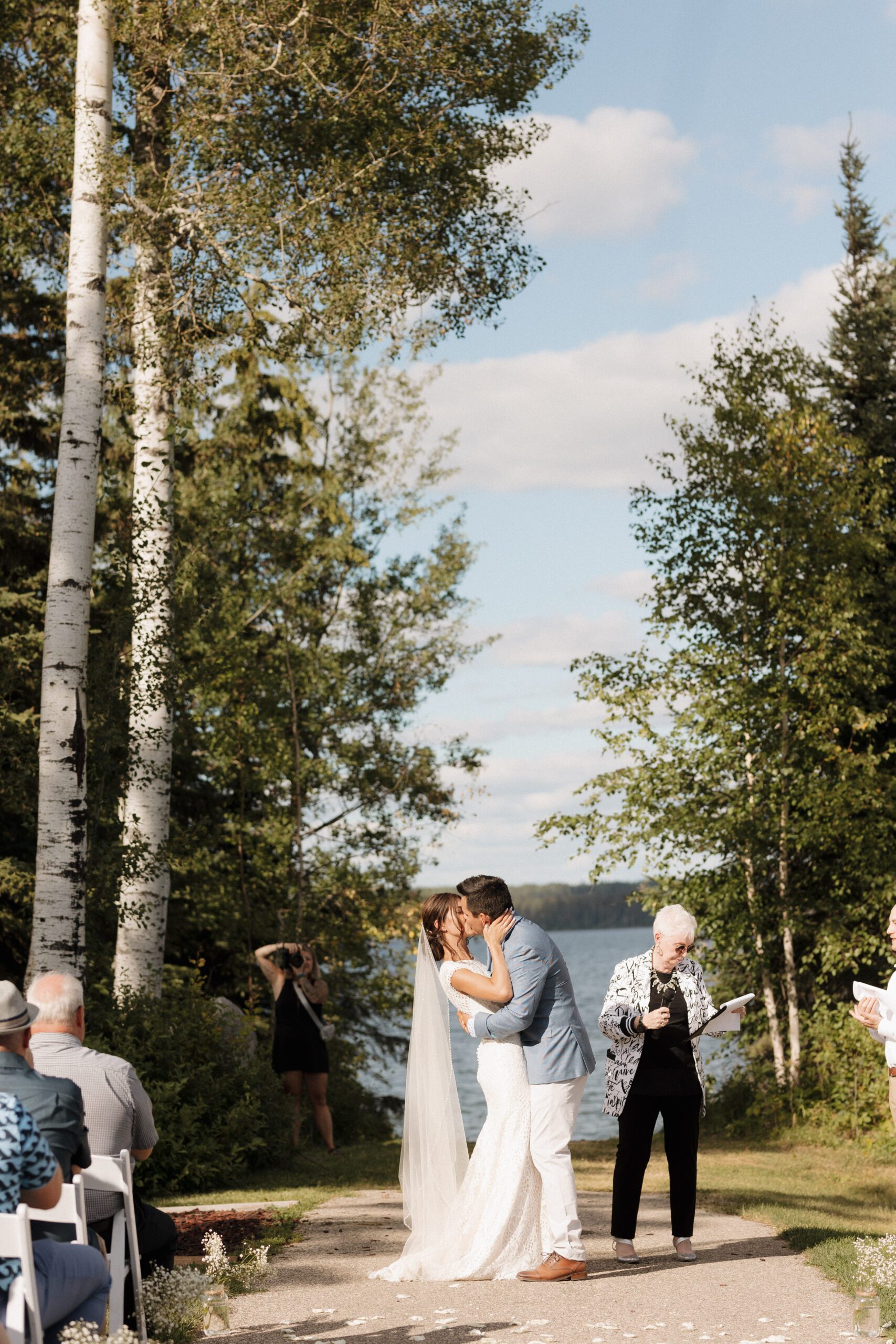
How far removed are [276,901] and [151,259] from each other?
436 inches

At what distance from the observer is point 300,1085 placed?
38.8 ft

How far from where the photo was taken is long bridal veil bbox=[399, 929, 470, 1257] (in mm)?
6883

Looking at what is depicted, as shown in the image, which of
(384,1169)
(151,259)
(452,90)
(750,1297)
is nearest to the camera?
(750,1297)

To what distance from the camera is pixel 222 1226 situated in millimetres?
8008

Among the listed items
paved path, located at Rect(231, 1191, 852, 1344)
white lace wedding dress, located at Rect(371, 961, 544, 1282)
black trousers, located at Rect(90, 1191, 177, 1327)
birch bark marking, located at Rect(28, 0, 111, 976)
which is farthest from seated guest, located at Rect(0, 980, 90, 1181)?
birch bark marking, located at Rect(28, 0, 111, 976)

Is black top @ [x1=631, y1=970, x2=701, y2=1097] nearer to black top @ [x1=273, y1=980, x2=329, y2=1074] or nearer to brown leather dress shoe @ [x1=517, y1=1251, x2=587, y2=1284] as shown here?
brown leather dress shoe @ [x1=517, y1=1251, x2=587, y2=1284]

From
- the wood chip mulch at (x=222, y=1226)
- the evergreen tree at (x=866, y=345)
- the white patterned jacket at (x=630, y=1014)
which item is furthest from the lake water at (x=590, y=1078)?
the evergreen tree at (x=866, y=345)

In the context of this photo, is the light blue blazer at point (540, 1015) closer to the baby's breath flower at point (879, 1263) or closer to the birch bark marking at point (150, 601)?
the baby's breath flower at point (879, 1263)

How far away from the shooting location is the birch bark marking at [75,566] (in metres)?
9.86

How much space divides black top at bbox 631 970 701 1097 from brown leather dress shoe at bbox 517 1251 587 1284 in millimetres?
860

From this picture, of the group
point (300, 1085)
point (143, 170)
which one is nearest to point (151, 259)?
point (143, 170)

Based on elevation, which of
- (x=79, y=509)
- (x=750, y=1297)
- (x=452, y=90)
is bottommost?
(x=750, y=1297)

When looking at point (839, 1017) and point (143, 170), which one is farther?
point (839, 1017)

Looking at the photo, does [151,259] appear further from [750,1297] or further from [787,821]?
[750,1297]
